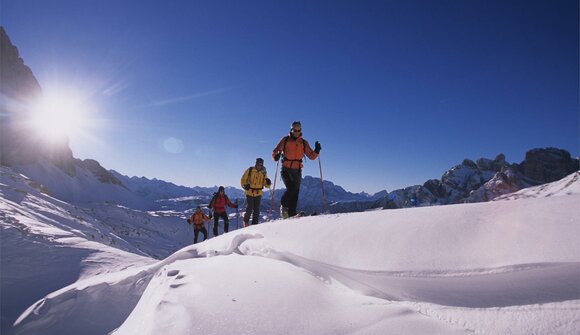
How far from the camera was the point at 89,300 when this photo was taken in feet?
14.6

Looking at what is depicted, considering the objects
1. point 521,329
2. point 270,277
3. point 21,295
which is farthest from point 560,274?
point 21,295

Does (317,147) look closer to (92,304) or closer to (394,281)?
(92,304)

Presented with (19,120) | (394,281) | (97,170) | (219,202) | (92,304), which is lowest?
(92,304)

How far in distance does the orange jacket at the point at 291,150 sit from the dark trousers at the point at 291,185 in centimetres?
15

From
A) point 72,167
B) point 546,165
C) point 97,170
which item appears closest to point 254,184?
Answer: point 72,167

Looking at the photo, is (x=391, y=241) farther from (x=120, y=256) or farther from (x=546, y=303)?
(x=120, y=256)

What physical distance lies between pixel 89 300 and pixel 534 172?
515 feet

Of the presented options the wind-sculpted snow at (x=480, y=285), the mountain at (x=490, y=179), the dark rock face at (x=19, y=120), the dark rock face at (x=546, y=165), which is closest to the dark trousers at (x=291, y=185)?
the wind-sculpted snow at (x=480, y=285)

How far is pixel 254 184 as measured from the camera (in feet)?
33.0

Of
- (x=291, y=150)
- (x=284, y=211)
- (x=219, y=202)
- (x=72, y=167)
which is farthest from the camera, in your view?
(x=72, y=167)

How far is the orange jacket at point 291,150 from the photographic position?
26.9 ft

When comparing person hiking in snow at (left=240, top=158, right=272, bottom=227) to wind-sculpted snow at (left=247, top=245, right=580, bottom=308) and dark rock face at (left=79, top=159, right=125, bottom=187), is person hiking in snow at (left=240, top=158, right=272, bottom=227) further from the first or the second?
dark rock face at (left=79, top=159, right=125, bottom=187)

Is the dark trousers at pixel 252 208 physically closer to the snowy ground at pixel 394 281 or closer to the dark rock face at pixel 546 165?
the snowy ground at pixel 394 281

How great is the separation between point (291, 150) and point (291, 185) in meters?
0.98
